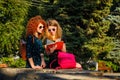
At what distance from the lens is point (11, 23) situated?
29.1 meters

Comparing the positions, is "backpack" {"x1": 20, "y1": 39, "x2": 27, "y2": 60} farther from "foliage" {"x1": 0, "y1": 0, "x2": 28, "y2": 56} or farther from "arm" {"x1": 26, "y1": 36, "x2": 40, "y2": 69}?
"foliage" {"x1": 0, "y1": 0, "x2": 28, "y2": 56}

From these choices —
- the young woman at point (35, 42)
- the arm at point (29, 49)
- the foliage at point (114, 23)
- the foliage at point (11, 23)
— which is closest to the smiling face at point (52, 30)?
the young woman at point (35, 42)

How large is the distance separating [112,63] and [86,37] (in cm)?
260

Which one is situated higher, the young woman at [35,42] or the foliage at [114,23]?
the young woman at [35,42]

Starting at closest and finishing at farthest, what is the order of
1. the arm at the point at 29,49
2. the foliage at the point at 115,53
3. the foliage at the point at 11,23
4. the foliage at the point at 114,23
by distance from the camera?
the arm at the point at 29,49
the foliage at the point at 114,23
the foliage at the point at 115,53
the foliage at the point at 11,23

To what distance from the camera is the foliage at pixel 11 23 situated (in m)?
28.6

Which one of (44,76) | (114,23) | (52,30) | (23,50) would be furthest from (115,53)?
(44,76)

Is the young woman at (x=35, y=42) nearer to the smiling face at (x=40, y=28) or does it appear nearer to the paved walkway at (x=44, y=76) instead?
the smiling face at (x=40, y=28)

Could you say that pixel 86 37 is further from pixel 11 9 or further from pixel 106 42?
pixel 11 9

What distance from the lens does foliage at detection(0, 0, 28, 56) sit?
28641 millimetres

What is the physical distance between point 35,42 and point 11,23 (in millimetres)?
24428

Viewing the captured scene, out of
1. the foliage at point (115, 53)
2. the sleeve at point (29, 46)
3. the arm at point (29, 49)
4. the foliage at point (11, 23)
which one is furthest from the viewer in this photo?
the foliage at point (11, 23)

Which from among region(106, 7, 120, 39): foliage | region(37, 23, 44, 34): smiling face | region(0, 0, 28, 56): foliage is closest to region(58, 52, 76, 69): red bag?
region(37, 23, 44, 34): smiling face

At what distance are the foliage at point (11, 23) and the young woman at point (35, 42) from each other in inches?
920
